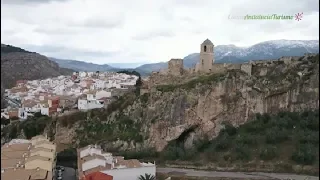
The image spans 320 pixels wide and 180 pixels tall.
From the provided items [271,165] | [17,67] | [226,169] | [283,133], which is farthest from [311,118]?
[17,67]

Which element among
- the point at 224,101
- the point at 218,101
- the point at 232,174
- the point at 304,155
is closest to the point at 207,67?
the point at 218,101

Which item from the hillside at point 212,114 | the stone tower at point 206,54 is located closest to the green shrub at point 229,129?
the hillside at point 212,114

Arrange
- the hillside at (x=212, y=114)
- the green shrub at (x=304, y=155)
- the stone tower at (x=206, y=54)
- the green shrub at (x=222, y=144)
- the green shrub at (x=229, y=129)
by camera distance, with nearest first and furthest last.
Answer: the green shrub at (x=304, y=155) < the green shrub at (x=222, y=144) < the hillside at (x=212, y=114) < the green shrub at (x=229, y=129) < the stone tower at (x=206, y=54)

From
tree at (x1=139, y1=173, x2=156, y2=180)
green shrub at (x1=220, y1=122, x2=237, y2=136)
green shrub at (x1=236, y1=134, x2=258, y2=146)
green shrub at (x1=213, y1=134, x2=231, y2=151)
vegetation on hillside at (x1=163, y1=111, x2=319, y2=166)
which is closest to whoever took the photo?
tree at (x1=139, y1=173, x2=156, y2=180)

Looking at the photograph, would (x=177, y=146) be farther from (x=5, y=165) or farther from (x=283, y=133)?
(x=5, y=165)

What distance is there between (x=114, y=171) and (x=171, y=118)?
9350 millimetres

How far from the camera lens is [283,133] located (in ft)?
80.5

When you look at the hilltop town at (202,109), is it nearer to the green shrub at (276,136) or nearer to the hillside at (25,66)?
the green shrub at (276,136)

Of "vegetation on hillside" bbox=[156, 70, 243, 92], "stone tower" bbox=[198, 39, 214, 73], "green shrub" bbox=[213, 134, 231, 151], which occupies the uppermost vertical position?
"stone tower" bbox=[198, 39, 214, 73]

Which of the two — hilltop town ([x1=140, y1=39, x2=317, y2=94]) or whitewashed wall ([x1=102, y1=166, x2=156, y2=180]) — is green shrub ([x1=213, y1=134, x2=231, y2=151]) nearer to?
hilltop town ([x1=140, y1=39, x2=317, y2=94])

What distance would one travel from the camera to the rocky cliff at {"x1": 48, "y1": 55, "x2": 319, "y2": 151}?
2838cm

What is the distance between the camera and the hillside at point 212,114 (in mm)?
26469

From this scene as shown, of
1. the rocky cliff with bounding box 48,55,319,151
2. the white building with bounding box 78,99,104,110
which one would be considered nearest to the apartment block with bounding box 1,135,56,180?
the rocky cliff with bounding box 48,55,319,151

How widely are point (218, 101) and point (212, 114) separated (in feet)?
3.25
